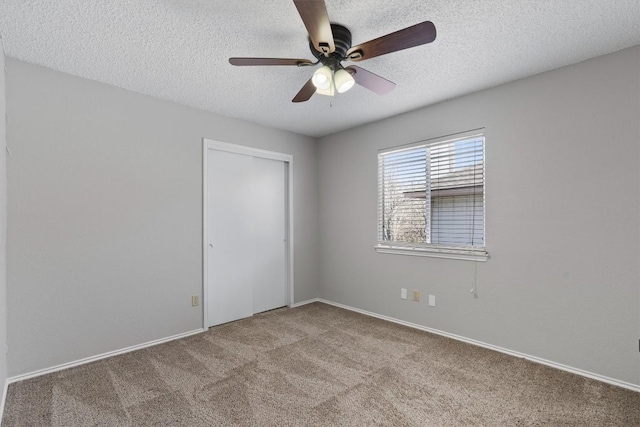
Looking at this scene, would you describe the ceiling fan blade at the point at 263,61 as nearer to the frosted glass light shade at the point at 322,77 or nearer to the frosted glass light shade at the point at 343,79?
the frosted glass light shade at the point at 322,77

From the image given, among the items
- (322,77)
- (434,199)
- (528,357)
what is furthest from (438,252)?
(322,77)

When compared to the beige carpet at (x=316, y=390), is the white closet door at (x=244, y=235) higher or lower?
higher

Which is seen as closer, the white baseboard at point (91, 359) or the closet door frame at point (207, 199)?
the white baseboard at point (91, 359)

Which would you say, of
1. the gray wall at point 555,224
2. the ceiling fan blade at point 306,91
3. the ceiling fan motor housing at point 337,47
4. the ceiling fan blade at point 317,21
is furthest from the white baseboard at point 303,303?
the ceiling fan blade at point 317,21

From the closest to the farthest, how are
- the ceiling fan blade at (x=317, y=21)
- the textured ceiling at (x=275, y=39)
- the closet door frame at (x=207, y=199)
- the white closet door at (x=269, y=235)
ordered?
the ceiling fan blade at (x=317, y=21) < the textured ceiling at (x=275, y=39) < the closet door frame at (x=207, y=199) < the white closet door at (x=269, y=235)

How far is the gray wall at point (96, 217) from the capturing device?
2422 millimetres

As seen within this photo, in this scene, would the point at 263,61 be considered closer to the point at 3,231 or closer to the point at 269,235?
the point at 3,231

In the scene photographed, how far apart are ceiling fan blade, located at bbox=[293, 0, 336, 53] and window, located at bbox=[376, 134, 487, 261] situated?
78.9 inches

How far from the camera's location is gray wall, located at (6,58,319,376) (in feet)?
7.95

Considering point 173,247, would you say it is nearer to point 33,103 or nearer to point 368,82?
point 33,103

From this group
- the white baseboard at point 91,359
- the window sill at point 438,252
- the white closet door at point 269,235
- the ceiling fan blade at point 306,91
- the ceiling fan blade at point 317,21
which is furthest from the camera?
the white closet door at point 269,235

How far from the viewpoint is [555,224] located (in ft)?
8.40

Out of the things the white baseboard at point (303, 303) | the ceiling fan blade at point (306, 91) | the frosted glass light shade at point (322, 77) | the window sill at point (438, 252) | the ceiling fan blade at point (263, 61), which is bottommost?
the white baseboard at point (303, 303)

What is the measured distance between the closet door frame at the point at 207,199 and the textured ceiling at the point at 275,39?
26.2 inches
